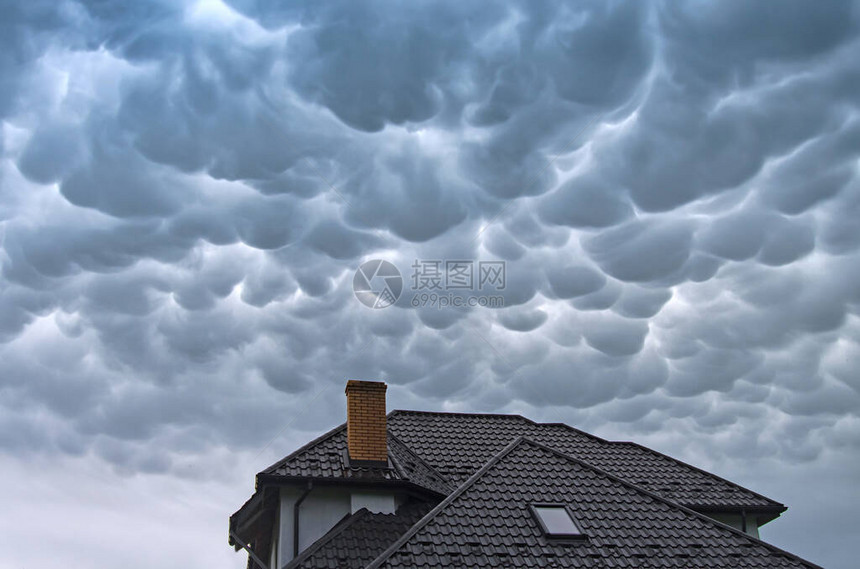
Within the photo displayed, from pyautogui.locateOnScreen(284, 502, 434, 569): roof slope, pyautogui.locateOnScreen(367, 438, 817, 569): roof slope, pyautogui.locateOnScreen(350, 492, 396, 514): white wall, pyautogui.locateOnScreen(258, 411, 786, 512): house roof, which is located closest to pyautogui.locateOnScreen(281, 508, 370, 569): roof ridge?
pyautogui.locateOnScreen(284, 502, 434, 569): roof slope

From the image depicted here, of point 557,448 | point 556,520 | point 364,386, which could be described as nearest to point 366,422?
point 364,386

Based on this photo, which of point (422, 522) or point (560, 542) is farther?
point (422, 522)

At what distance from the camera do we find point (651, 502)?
1538 centimetres

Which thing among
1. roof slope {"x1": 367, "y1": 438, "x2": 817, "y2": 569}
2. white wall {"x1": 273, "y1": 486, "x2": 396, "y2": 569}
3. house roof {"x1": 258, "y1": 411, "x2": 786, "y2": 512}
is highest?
house roof {"x1": 258, "y1": 411, "x2": 786, "y2": 512}

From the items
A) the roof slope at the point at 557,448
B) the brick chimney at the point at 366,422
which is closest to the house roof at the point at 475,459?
the roof slope at the point at 557,448

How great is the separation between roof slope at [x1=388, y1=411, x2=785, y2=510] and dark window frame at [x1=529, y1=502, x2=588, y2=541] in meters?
3.94

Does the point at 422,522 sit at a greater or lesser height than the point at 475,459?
lesser

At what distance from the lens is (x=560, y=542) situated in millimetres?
13406

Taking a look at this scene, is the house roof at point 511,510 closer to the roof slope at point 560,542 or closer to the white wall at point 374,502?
the roof slope at point 560,542

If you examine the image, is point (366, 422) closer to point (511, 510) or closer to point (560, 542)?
point (511, 510)

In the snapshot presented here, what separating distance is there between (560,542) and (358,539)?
4.34 meters

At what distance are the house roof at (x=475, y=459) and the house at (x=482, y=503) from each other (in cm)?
5

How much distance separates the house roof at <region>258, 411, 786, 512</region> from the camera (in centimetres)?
1727

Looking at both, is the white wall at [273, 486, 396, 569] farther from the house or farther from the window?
the window
